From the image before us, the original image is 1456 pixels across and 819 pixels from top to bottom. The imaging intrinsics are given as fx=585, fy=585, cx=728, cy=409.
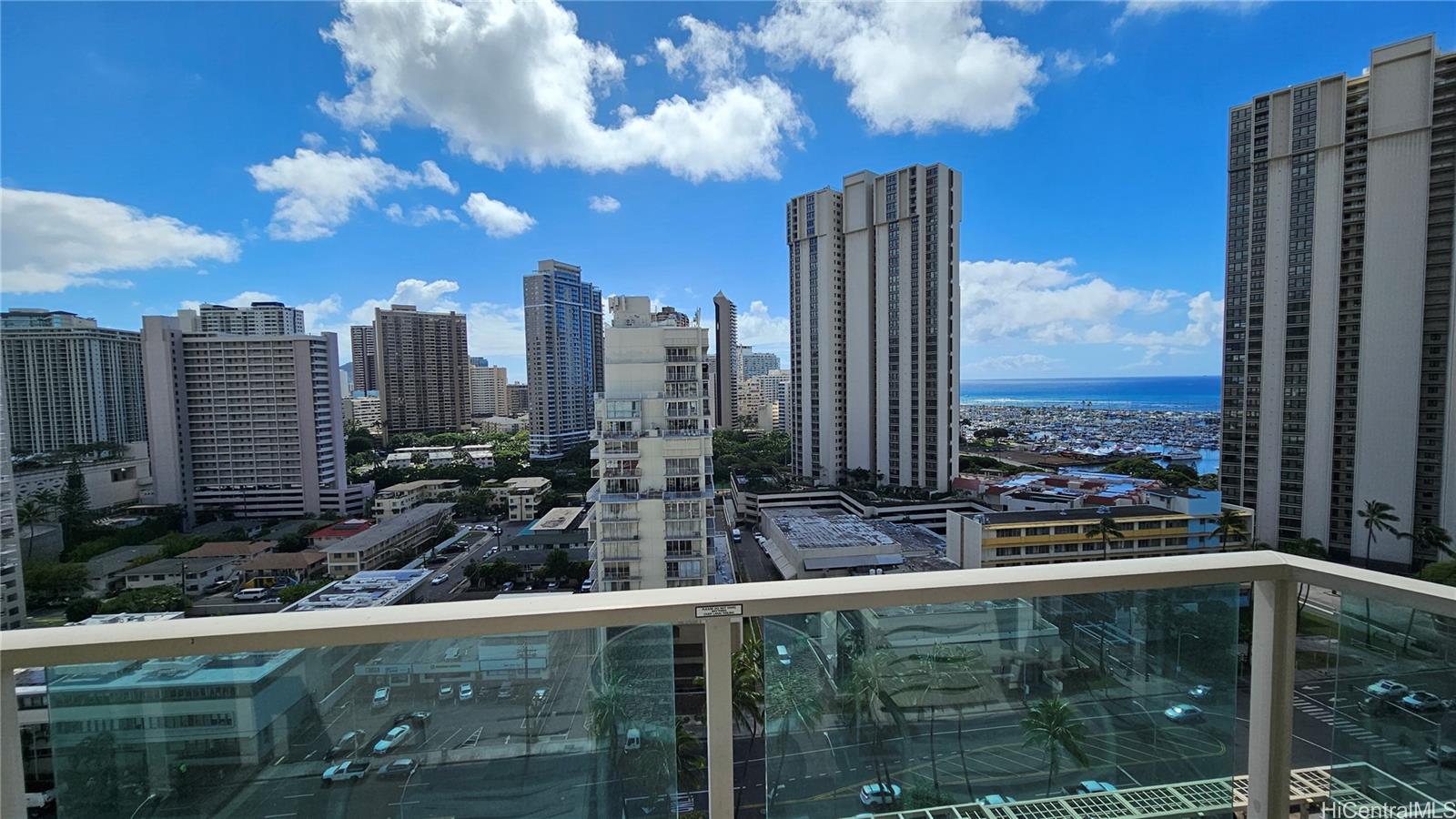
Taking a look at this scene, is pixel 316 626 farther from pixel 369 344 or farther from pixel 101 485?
pixel 369 344

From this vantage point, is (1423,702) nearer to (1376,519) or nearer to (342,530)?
(1376,519)

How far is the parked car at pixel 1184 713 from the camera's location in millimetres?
902

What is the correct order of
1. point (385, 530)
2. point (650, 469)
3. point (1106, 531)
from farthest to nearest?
point (385, 530)
point (1106, 531)
point (650, 469)

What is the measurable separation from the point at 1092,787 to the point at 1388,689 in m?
0.45

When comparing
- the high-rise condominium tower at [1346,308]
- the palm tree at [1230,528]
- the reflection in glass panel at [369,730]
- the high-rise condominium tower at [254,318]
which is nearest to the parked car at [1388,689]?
the reflection in glass panel at [369,730]

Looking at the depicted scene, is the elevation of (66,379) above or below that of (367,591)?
above

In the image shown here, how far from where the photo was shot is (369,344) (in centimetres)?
3894

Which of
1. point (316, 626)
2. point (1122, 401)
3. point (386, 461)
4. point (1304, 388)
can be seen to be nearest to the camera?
point (316, 626)

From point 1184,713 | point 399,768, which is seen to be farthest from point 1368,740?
point 399,768

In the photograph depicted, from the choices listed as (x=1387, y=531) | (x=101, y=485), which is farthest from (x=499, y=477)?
(x=1387, y=531)

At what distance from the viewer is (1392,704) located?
855 millimetres

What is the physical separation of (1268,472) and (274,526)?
28.1m

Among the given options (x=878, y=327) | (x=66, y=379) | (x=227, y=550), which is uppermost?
(x=878, y=327)

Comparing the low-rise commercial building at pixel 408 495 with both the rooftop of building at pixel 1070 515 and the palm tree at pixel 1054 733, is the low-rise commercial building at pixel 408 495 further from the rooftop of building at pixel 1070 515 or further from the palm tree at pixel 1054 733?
the palm tree at pixel 1054 733
